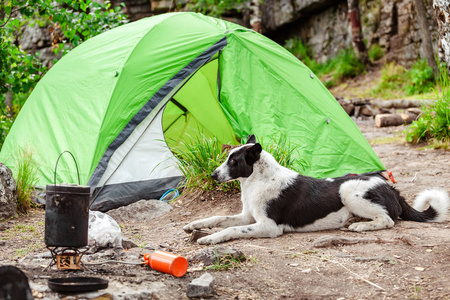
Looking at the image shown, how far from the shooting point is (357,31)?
1508 centimetres

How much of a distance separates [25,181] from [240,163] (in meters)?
2.61

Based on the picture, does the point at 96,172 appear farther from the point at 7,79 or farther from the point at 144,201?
the point at 7,79

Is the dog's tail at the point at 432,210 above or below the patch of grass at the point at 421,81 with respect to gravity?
below

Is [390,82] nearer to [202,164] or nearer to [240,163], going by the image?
[202,164]

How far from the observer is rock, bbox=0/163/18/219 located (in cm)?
518

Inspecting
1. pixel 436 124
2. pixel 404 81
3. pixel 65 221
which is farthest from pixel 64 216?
pixel 404 81

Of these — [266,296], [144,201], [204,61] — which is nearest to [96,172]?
[144,201]

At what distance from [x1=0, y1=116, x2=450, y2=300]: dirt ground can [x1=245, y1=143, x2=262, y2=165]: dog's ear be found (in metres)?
0.71

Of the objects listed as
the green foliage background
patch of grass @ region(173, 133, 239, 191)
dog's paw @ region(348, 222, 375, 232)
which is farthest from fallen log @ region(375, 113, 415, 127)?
dog's paw @ region(348, 222, 375, 232)

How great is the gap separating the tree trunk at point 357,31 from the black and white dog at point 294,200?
37.7 feet

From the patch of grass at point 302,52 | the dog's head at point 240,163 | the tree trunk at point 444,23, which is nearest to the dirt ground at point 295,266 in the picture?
the dog's head at point 240,163

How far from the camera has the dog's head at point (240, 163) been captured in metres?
4.41

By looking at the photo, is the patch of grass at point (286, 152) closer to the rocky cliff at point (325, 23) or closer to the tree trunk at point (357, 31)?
the rocky cliff at point (325, 23)

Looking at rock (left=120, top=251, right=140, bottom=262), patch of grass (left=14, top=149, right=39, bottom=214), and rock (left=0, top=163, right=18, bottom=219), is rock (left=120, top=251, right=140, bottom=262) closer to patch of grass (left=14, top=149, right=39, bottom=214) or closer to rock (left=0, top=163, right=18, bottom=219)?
rock (left=0, top=163, right=18, bottom=219)
